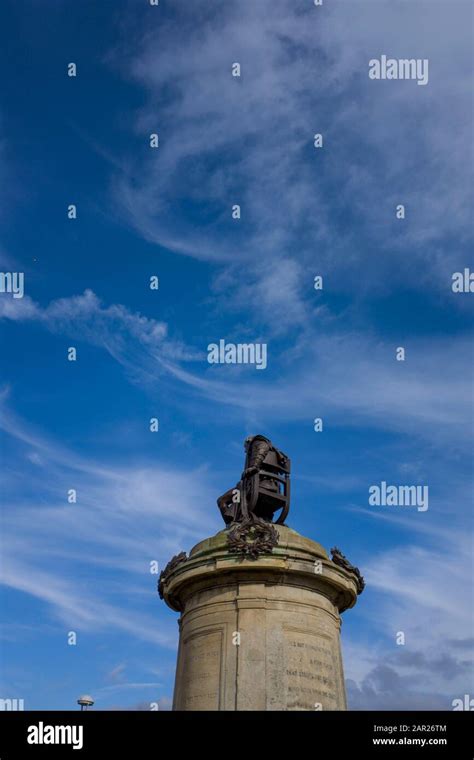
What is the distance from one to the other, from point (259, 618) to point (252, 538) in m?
1.60

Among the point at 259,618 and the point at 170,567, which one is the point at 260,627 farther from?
the point at 170,567

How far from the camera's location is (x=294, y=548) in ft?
55.3

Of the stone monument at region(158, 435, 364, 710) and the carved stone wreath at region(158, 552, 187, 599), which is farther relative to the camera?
the carved stone wreath at region(158, 552, 187, 599)

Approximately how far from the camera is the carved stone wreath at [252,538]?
54.4 feet

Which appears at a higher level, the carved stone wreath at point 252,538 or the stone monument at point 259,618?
the carved stone wreath at point 252,538

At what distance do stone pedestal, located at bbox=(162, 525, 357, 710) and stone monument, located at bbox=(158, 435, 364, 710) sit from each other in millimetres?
20

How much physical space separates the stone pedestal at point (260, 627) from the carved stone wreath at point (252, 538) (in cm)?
13

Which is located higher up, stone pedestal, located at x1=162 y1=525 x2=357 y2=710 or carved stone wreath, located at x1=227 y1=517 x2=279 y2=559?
carved stone wreath, located at x1=227 y1=517 x2=279 y2=559

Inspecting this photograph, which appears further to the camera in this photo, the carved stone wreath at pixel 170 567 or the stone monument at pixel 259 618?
the carved stone wreath at pixel 170 567

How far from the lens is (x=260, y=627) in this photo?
16.1m

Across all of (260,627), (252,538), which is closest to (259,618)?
(260,627)

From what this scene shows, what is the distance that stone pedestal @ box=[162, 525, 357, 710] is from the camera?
619 inches
